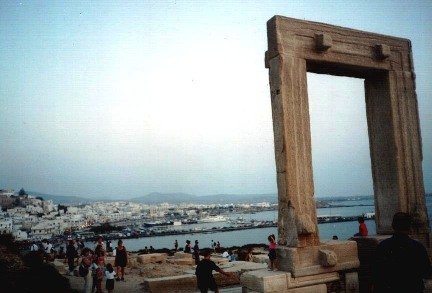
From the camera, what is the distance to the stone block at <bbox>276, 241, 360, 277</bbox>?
6.65 meters

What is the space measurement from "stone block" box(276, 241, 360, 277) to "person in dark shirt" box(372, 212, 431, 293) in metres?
2.67

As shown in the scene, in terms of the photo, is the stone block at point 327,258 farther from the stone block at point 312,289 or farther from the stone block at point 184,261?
the stone block at point 184,261

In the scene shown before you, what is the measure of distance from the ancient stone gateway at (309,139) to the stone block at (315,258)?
2 centimetres

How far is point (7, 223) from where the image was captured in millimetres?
67375

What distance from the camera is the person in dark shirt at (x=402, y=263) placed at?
3.82 m

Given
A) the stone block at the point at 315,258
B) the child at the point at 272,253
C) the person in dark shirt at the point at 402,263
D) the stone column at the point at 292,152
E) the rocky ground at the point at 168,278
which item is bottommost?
the rocky ground at the point at 168,278

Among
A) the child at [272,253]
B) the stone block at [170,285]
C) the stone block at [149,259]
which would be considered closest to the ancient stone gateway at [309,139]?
the child at [272,253]

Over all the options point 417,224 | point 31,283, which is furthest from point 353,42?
point 31,283

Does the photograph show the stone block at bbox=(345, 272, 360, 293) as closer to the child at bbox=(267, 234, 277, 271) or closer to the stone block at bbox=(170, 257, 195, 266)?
the child at bbox=(267, 234, 277, 271)

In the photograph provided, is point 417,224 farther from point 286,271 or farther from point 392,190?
point 286,271

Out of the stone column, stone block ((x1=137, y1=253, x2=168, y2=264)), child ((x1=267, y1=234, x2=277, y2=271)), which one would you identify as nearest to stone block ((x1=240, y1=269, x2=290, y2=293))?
the stone column

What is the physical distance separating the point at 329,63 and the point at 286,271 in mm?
4199

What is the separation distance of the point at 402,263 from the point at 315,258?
10.2 ft

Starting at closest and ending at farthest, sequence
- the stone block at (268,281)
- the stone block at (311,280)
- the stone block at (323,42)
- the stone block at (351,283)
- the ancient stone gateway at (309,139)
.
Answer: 1. the stone block at (268,281)
2. the stone block at (311,280)
3. the ancient stone gateway at (309,139)
4. the stone block at (351,283)
5. the stone block at (323,42)
